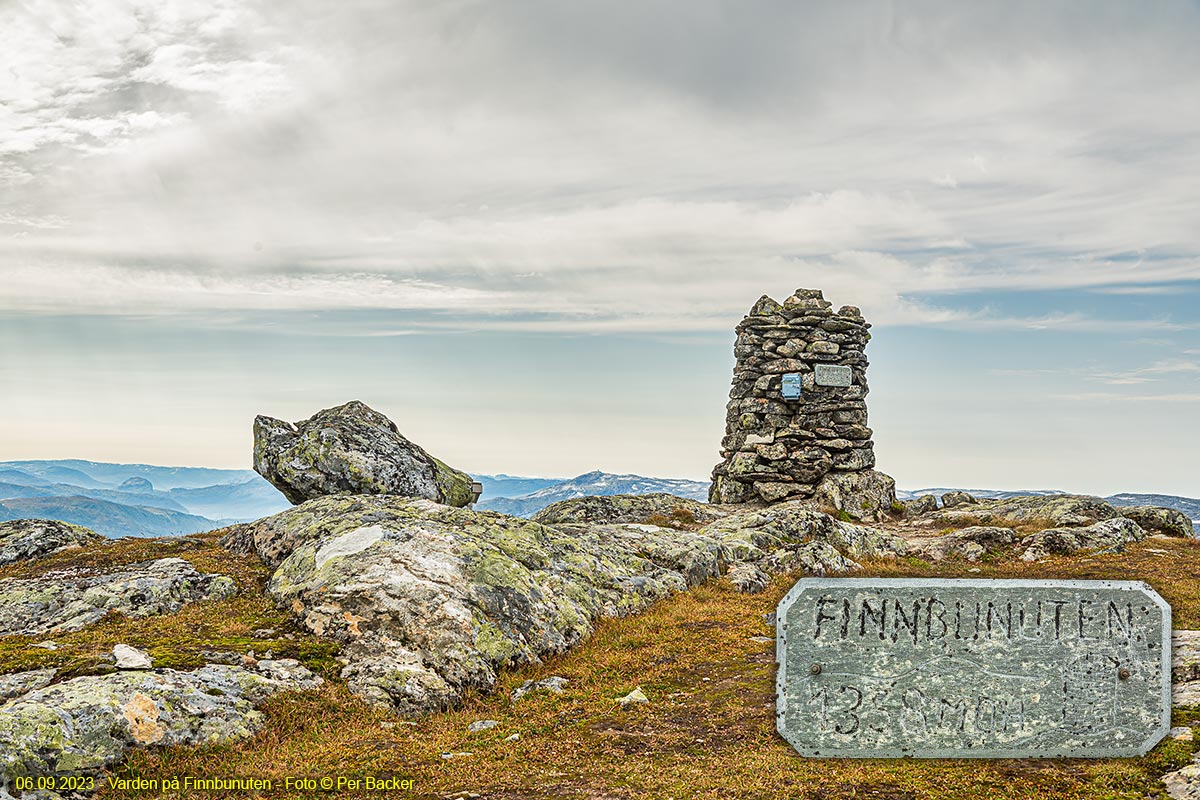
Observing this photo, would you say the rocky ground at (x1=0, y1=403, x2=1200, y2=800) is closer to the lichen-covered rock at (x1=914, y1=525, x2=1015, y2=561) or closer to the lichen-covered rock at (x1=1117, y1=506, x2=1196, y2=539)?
the lichen-covered rock at (x1=914, y1=525, x2=1015, y2=561)

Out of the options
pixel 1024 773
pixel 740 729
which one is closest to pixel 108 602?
pixel 740 729

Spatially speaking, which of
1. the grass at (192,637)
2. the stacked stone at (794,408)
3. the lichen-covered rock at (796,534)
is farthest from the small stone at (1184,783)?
the stacked stone at (794,408)

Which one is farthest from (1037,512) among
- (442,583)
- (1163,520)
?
(442,583)

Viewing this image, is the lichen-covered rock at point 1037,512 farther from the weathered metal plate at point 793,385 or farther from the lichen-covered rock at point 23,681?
the lichen-covered rock at point 23,681

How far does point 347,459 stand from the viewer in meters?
29.0

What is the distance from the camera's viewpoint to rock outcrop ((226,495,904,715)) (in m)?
15.2

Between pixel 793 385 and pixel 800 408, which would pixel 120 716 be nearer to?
pixel 793 385

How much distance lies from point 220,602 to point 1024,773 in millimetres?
16878

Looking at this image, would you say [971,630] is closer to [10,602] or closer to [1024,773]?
[1024,773]

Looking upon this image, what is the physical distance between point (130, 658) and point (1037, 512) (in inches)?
1695

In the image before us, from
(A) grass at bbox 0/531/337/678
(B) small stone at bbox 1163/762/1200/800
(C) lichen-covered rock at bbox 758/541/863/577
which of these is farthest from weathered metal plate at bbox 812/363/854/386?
(B) small stone at bbox 1163/762/1200/800

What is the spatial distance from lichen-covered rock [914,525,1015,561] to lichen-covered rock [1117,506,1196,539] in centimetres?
998

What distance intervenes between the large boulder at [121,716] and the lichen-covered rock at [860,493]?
3805 cm

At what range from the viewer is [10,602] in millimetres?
19188
